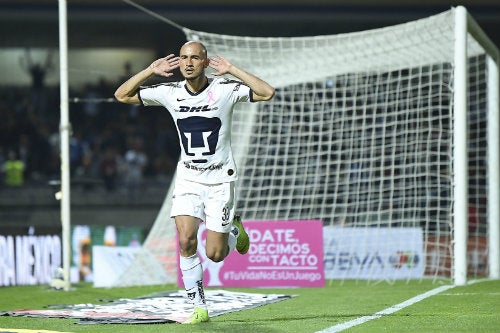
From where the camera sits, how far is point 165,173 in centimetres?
2183

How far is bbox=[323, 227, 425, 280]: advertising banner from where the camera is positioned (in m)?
12.9

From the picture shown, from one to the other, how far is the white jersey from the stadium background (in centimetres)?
1252

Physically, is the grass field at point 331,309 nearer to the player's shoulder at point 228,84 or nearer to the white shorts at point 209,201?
the white shorts at point 209,201

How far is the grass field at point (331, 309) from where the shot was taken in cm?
707

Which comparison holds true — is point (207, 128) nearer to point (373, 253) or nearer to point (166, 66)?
point (166, 66)

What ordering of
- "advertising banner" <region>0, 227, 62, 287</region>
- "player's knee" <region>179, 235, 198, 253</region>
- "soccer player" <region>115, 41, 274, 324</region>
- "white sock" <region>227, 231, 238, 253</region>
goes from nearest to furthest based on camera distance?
1. "player's knee" <region>179, 235, 198, 253</region>
2. "soccer player" <region>115, 41, 274, 324</region>
3. "white sock" <region>227, 231, 238, 253</region>
4. "advertising banner" <region>0, 227, 62, 287</region>

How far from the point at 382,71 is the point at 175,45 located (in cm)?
1214

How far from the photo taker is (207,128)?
7484 millimetres

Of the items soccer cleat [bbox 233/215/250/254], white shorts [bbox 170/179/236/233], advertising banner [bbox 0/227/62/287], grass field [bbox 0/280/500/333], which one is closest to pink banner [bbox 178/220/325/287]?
grass field [bbox 0/280/500/333]

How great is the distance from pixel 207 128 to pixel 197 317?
1.39 m

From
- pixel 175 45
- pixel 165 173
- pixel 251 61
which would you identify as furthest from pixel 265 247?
pixel 175 45

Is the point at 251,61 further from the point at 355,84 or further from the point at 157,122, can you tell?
the point at 157,122

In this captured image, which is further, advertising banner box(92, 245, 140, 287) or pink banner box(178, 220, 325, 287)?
advertising banner box(92, 245, 140, 287)

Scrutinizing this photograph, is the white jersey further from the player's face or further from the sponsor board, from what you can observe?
the sponsor board
